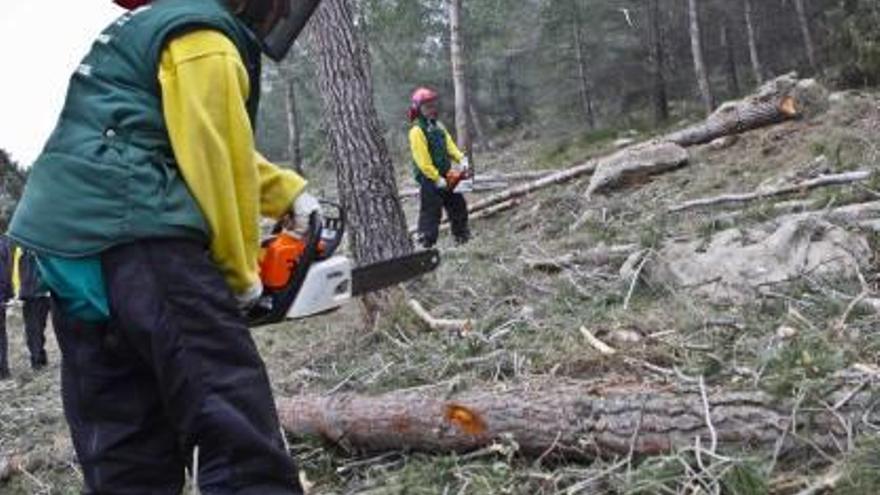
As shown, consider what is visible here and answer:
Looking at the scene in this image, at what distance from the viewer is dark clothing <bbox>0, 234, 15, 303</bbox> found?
32.5 feet

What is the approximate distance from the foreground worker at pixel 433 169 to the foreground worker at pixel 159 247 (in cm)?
727

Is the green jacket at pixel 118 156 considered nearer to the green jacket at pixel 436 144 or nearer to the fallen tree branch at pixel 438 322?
the fallen tree branch at pixel 438 322

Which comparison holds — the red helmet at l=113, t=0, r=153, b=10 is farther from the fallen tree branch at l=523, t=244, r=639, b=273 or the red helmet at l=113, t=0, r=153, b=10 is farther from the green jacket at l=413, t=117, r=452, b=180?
the green jacket at l=413, t=117, r=452, b=180

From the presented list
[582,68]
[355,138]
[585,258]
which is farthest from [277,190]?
[582,68]

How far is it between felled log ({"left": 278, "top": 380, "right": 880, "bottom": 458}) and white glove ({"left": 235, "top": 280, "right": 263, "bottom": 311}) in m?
1.24

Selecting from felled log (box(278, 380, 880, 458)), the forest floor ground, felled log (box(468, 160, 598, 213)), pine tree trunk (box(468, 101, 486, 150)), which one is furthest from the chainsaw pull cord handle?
pine tree trunk (box(468, 101, 486, 150))

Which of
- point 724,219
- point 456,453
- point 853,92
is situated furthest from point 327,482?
point 853,92

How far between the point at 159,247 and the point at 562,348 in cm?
240

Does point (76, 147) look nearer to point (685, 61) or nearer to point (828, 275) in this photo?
point (828, 275)

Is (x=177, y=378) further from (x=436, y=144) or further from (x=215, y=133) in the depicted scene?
(x=436, y=144)

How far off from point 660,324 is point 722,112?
26.9ft

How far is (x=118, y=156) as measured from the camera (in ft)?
7.76

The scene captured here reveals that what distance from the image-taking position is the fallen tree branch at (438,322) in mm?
5164

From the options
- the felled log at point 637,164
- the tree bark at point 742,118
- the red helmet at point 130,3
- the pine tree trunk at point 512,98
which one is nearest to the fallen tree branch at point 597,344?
the red helmet at point 130,3
